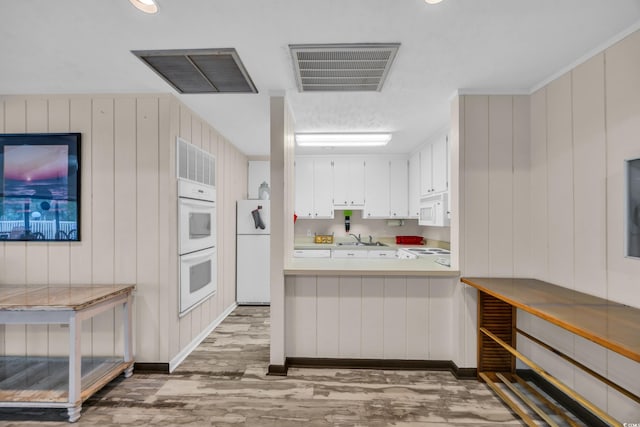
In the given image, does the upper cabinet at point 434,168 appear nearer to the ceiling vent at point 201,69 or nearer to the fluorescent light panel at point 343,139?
the fluorescent light panel at point 343,139

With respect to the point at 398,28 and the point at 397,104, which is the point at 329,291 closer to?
the point at 397,104

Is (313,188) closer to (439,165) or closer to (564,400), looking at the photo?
(439,165)

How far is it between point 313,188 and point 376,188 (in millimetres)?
1073

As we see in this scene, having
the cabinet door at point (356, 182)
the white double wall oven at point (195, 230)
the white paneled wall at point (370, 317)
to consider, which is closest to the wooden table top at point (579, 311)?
the white paneled wall at point (370, 317)

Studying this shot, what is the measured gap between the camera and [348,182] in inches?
197

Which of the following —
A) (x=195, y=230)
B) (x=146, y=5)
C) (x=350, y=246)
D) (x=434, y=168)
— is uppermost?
(x=146, y=5)

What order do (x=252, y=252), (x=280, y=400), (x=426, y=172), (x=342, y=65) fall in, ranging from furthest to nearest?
(x=252, y=252) < (x=426, y=172) < (x=280, y=400) < (x=342, y=65)

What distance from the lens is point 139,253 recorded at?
254 centimetres

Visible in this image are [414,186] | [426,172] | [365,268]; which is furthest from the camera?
[414,186]

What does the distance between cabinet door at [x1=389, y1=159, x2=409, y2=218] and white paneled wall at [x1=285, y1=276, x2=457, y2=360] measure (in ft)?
7.98

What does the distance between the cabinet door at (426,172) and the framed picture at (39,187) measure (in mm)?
3855

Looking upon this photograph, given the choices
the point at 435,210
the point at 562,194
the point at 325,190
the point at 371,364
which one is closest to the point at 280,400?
the point at 371,364

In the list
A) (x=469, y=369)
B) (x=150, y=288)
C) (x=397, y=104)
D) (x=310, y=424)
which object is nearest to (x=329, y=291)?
(x=310, y=424)

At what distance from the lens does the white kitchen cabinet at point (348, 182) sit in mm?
4988
